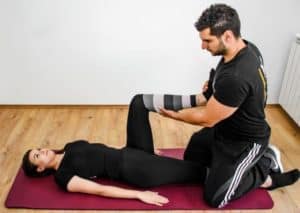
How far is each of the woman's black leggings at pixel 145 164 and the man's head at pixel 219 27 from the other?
0.57 m

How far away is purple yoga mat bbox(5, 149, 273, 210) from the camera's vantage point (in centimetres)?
188

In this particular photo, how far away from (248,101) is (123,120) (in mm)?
1399

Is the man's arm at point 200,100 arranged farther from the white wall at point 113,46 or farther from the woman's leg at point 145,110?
the white wall at point 113,46

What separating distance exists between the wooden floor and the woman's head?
0.67ft

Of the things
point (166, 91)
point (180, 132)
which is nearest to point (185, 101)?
point (180, 132)

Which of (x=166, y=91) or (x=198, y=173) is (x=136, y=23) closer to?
(x=166, y=91)

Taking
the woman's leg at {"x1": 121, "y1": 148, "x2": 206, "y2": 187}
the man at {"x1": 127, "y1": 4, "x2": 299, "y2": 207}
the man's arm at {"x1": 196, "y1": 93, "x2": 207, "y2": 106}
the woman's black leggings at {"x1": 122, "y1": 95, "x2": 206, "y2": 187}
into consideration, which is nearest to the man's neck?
the man at {"x1": 127, "y1": 4, "x2": 299, "y2": 207}

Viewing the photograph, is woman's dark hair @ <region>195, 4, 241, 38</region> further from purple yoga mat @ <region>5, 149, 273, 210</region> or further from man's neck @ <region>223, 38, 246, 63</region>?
purple yoga mat @ <region>5, 149, 273, 210</region>

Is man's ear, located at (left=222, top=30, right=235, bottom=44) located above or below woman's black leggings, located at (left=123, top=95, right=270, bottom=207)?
above

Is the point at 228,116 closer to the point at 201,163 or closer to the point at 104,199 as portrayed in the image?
the point at 201,163

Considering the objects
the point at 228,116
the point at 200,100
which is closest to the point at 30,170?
the point at 200,100

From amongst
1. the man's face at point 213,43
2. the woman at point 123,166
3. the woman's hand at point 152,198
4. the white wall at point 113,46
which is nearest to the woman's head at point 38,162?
the woman at point 123,166

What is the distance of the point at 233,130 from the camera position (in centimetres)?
180

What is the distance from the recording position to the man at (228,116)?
1.57 m
